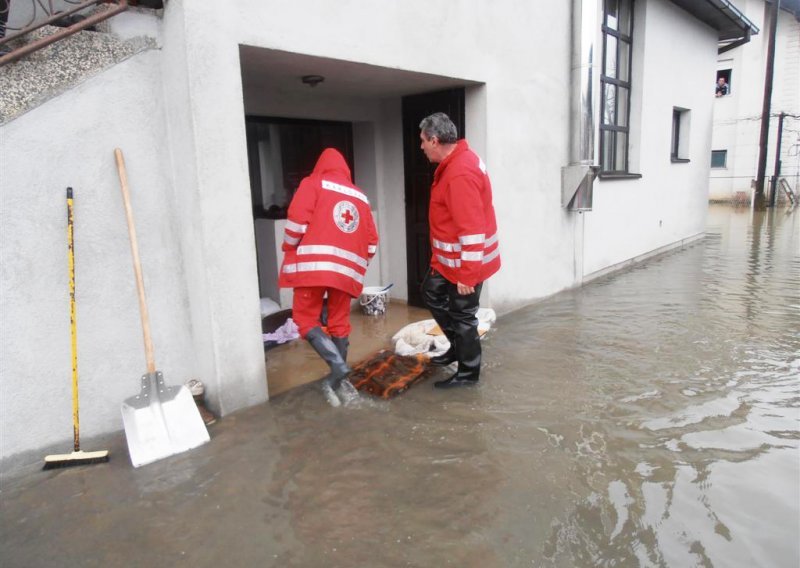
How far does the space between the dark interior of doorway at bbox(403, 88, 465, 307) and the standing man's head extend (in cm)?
170

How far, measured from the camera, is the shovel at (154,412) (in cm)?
306

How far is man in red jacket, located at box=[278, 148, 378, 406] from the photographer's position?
11.6ft

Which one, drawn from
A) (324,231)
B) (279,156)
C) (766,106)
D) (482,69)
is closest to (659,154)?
(482,69)

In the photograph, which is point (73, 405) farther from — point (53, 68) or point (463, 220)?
point (463, 220)

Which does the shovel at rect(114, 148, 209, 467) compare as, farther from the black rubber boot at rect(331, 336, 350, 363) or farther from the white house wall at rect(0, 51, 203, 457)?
the black rubber boot at rect(331, 336, 350, 363)

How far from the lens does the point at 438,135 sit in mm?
3764

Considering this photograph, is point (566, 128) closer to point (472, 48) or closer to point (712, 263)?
point (472, 48)

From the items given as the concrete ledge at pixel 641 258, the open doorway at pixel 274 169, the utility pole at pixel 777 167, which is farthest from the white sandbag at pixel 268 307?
the utility pole at pixel 777 167

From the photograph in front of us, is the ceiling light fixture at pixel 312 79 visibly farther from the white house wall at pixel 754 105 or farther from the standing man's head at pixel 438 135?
the white house wall at pixel 754 105

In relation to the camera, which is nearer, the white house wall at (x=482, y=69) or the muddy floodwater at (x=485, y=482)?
the muddy floodwater at (x=485, y=482)

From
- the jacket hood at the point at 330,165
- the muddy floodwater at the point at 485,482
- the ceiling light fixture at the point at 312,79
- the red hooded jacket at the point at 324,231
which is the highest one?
the ceiling light fixture at the point at 312,79

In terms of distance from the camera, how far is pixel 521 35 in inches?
223

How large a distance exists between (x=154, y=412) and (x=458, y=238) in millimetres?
2147

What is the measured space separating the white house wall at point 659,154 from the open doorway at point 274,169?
3.72m
